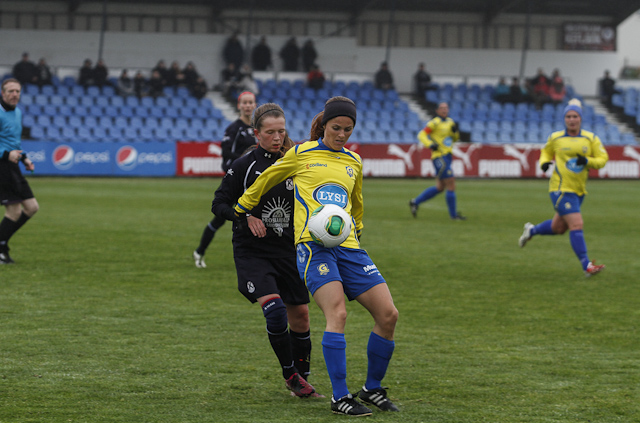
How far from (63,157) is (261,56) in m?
13.3

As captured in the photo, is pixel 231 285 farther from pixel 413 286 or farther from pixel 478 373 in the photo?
pixel 478 373

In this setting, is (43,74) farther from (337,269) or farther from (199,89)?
(337,269)

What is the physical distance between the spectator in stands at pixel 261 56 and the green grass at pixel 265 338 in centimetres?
2473

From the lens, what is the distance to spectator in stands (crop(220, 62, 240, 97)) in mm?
36000

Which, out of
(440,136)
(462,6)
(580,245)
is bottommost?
(580,245)

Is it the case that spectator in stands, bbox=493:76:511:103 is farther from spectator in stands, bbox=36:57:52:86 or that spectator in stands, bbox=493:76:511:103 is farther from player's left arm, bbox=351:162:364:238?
player's left arm, bbox=351:162:364:238

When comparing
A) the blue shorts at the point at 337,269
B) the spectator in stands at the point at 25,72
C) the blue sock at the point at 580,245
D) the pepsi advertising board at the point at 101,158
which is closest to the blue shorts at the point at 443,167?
the blue sock at the point at 580,245

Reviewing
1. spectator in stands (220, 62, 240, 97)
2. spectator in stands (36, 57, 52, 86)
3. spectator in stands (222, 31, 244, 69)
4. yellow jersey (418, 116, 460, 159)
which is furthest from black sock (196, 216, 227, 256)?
spectator in stands (222, 31, 244, 69)

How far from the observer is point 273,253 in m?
5.36

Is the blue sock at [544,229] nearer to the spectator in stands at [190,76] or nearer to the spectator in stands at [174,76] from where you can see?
the spectator in stands at [174,76]

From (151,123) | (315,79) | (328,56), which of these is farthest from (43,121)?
(328,56)

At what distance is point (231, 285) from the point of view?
934cm

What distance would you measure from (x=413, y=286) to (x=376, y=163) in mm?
20773

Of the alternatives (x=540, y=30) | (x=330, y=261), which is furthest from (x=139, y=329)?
(x=540, y=30)
